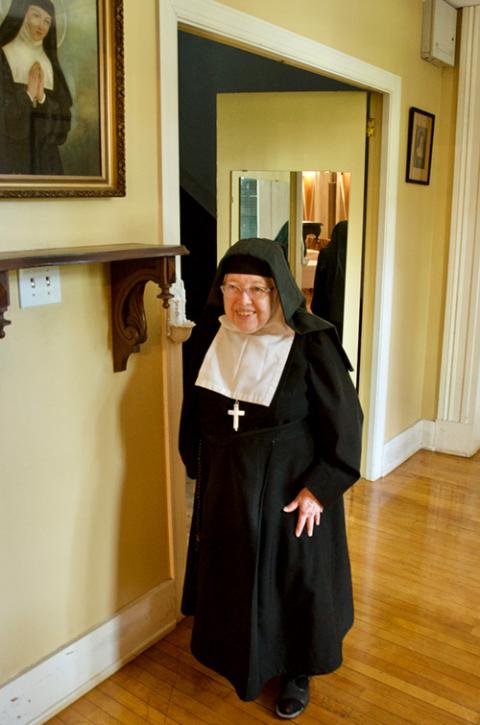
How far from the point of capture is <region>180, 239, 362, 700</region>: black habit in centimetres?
178

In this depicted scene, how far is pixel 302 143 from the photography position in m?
3.35

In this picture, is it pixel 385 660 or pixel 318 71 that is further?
pixel 318 71

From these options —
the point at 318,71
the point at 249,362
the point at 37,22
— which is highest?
the point at 318,71

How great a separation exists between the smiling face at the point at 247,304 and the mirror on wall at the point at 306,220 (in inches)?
69.0

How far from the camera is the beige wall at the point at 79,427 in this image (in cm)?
170

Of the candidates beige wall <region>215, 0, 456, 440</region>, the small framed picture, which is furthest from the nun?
the small framed picture

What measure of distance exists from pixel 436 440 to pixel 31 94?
10.1 ft

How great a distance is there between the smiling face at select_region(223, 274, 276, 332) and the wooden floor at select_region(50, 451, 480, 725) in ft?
3.58

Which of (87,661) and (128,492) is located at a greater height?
(128,492)

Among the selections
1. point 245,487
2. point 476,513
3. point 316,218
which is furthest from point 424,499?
point 245,487

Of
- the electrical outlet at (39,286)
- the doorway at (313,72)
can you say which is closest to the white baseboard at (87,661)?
the doorway at (313,72)

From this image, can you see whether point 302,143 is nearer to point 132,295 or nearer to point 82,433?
point 132,295

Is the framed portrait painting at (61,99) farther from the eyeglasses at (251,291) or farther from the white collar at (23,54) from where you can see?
the eyeglasses at (251,291)

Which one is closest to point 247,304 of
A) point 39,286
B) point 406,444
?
point 39,286
